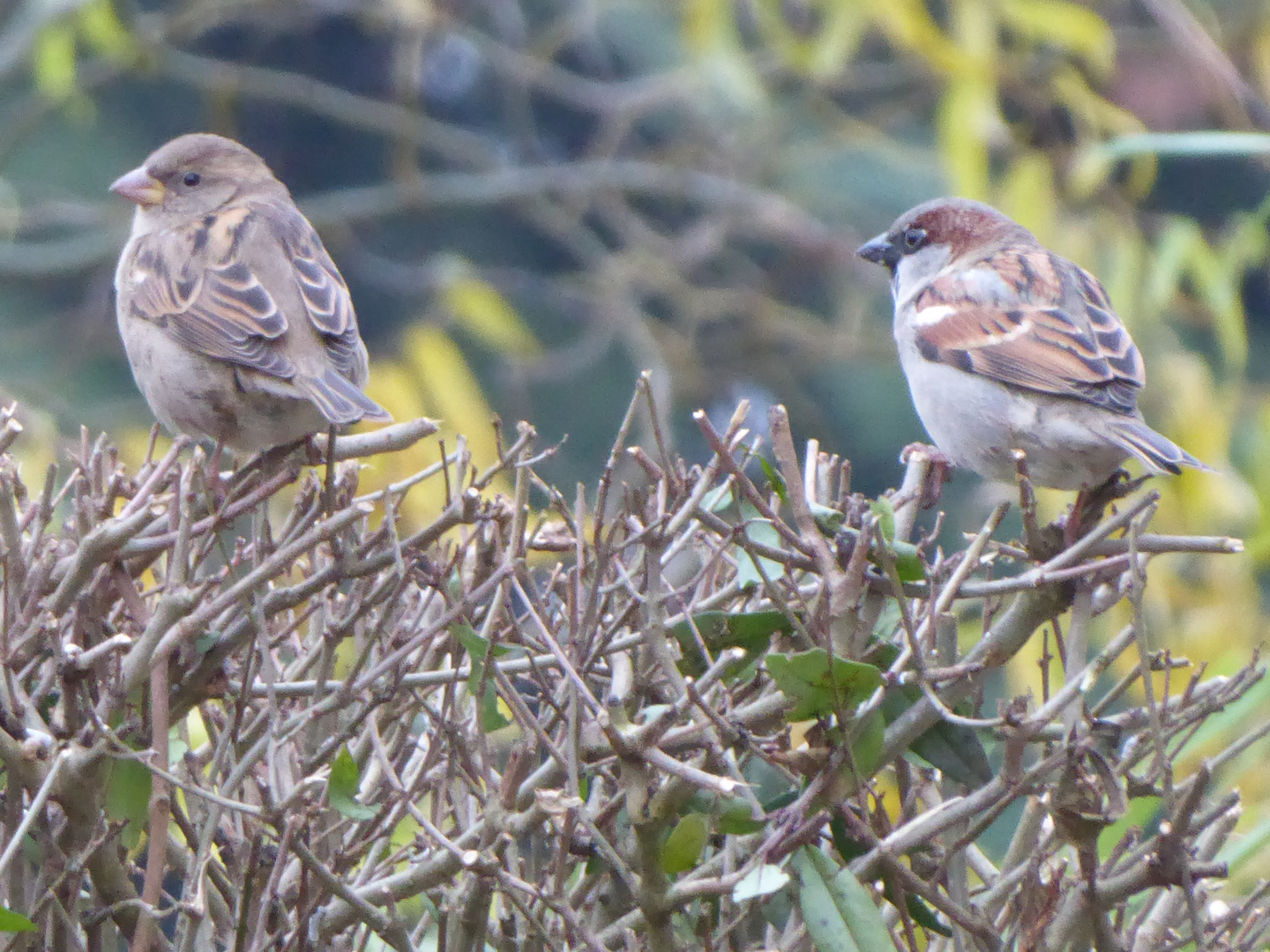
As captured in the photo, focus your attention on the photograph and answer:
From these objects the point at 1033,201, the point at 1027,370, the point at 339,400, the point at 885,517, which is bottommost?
the point at 1033,201

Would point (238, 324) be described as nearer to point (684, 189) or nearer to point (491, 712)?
point (491, 712)

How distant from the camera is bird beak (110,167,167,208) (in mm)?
3105

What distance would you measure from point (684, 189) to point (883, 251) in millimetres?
2970

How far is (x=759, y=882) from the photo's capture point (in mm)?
1369

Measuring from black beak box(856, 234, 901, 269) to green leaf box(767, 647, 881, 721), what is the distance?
2.06 meters

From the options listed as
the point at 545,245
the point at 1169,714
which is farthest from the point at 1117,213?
the point at 1169,714

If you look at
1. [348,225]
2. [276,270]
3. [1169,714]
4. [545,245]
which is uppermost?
[276,270]

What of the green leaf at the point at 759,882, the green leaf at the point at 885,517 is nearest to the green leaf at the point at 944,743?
the green leaf at the point at 885,517

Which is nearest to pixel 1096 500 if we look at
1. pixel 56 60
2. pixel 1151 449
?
pixel 1151 449

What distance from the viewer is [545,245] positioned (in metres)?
9.14

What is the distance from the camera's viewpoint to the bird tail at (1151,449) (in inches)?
87.6

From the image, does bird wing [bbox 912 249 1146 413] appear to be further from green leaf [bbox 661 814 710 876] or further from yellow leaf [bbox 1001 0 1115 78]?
yellow leaf [bbox 1001 0 1115 78]

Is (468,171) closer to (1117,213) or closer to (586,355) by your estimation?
(586,355)

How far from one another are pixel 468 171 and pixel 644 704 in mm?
6086
